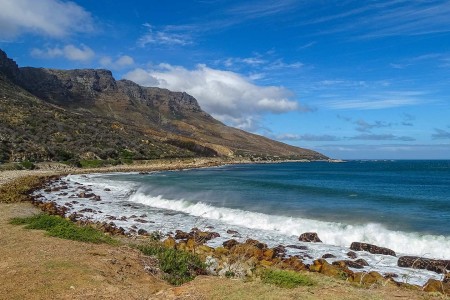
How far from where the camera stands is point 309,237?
18.4 meters

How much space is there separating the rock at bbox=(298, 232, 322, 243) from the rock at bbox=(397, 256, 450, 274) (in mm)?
4468

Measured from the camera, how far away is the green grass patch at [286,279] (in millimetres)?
9078

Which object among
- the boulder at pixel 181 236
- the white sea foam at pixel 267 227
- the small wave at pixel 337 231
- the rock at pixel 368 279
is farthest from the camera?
the boulder at pixel 181 236

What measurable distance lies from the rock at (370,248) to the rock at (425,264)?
5.11 ft

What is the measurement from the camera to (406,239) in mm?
17641

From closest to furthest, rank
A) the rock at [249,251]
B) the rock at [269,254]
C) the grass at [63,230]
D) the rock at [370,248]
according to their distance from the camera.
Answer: the grass at [63,230]
the rock at [249,251]
the rock at [269,254]
the rock at [370,248]

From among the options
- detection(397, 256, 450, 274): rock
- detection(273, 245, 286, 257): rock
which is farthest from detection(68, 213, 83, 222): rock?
detection(397, 256, 450, 274): rock

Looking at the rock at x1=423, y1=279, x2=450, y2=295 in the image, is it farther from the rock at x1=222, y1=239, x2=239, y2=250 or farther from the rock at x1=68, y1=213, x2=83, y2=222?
the rock at x1=68, y1=213, x2=83, y2=222

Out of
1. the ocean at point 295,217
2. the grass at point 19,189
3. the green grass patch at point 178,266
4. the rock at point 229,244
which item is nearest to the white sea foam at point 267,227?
the ocean at point 295,217

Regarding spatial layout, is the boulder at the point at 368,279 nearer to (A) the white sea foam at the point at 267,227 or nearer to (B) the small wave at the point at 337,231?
(A) the white sea foam at the point at 267,227

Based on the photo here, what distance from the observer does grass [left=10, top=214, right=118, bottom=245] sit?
13.5m

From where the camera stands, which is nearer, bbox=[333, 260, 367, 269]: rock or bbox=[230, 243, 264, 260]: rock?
bbox=[333, 260, 367, 269]: rock

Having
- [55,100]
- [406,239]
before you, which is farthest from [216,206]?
[55,100]

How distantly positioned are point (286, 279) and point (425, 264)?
Result: 7.18 meters
